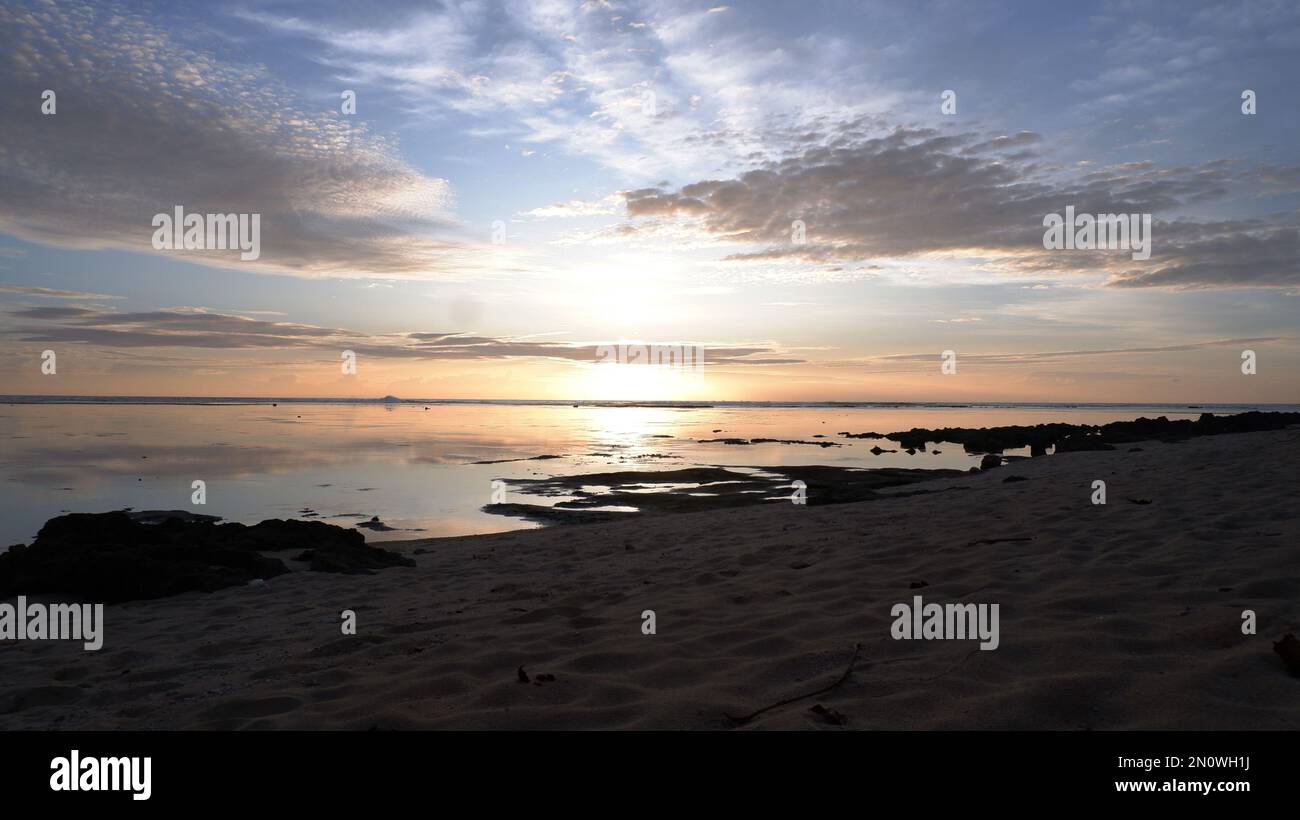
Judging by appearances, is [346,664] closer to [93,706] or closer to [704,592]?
[93,706]

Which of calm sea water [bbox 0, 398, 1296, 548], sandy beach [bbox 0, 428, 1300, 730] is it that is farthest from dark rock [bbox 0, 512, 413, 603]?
calm sea water [bbox 0, 398, 1296, 548]

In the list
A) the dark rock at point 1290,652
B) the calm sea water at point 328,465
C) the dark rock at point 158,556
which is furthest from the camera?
the calm sea water at point 328,465

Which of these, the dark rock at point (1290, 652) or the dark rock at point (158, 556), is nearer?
the dark rock at point (1290, 652)

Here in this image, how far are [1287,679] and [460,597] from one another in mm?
7317

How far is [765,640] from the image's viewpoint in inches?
211

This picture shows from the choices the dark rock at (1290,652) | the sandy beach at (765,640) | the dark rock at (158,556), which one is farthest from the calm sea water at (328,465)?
the dark rock at (1290,652)

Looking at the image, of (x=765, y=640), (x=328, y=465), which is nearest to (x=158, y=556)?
(x=765, y=640)

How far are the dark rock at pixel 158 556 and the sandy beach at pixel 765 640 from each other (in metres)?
0.50

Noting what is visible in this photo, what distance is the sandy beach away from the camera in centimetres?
392

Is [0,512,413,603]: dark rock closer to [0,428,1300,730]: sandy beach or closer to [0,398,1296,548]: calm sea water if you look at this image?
[0,428,1300,730]: sandy beach

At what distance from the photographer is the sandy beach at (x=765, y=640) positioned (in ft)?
Result: 12.9

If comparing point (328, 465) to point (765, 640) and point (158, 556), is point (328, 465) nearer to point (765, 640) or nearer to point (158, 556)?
point (158, 556)

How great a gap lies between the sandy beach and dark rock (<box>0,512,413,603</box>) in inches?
19.9

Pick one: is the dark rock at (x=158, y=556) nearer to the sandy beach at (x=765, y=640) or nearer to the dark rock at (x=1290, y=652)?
the sandy beach at (x=765, y=640)
